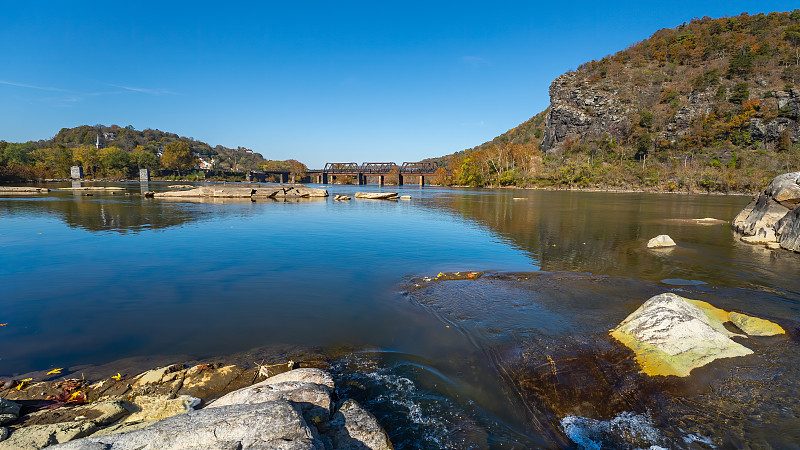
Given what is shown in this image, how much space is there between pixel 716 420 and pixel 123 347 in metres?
8.10

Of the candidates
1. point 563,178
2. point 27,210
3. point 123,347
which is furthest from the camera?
point 563,178

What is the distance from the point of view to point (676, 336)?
560 cm

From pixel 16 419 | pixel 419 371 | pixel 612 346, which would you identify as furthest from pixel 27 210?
pixel 612 346

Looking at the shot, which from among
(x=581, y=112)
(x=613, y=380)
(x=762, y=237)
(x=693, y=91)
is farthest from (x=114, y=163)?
(x=693, y=91)

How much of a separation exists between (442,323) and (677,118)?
397 ft

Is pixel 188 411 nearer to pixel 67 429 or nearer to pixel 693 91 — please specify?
pixel 67 429

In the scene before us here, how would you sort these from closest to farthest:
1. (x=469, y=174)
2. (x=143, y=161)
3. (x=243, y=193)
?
(x=243, y=193) < (x=469, y=174) < (x=143, y=161)

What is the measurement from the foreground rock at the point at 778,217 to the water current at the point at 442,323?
5.18ft

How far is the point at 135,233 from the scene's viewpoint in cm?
1678

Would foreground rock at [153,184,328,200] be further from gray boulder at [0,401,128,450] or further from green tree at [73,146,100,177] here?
green tree at [73,146,100,177]

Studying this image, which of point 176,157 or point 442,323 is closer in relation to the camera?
point 442,323

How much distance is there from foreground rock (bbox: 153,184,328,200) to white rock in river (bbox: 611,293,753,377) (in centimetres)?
4460

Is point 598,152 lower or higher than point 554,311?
higher

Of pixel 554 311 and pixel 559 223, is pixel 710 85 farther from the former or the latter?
pixel 554 311
